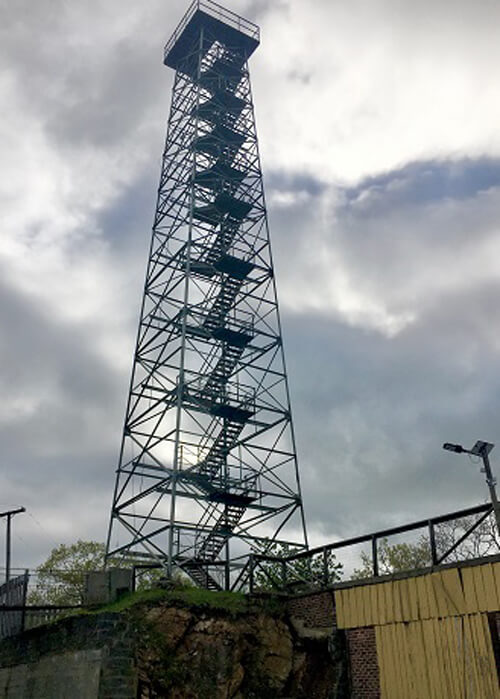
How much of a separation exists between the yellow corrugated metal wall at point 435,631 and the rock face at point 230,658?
1.56 meters

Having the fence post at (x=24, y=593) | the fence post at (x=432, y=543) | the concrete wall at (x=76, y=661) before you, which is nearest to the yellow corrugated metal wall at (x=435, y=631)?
the fence post at (x=432, y=543)

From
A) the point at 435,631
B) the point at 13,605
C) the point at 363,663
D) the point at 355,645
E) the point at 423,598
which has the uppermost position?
the point at 13,605

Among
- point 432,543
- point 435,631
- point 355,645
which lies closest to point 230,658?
point 355,645

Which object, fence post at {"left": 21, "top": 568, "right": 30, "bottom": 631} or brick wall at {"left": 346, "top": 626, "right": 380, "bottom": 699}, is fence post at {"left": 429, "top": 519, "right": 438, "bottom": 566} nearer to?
brick wall at {"left": 346, "top": 626, "right": 380, "bottom": 699}

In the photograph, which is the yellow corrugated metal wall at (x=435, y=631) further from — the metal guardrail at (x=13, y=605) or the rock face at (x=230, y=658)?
the metal guardrail at (x=13, y=605)

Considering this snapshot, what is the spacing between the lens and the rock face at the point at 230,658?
16953 millimetres

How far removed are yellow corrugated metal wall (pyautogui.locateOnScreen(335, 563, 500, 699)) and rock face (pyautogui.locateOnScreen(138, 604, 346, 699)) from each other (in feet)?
5.10

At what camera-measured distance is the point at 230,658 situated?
58.7 ft

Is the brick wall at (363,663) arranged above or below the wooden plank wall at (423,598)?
below

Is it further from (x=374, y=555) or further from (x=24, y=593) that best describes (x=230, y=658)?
(x=24, y=593)

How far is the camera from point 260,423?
93.2 ft

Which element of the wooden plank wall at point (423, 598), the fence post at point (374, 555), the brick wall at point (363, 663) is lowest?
the brick wall at point (363, 663)

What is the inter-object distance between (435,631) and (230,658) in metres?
5.15

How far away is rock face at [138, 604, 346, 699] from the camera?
16953mm
